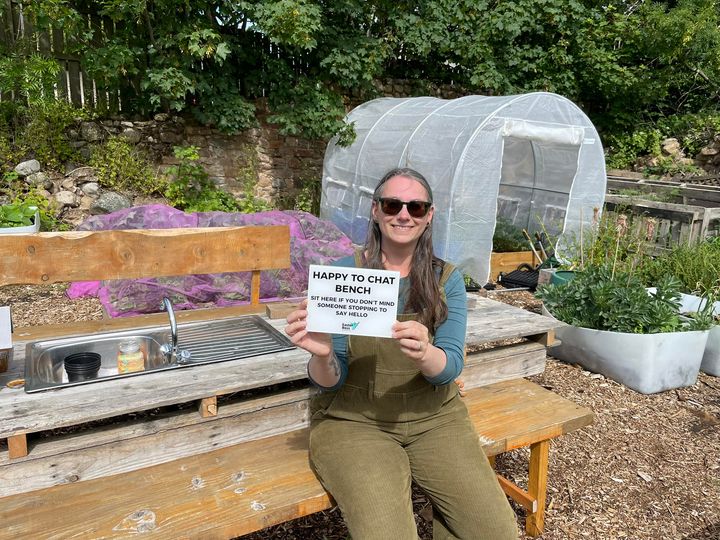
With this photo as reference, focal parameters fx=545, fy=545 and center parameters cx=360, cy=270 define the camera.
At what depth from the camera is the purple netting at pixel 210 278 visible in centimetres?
504

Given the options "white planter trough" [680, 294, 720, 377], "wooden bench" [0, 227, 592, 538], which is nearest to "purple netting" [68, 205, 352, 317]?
"wooden bench" [0, 227, 592, 538]

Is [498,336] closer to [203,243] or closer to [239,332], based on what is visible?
[239,332]

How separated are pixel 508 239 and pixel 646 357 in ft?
15.3

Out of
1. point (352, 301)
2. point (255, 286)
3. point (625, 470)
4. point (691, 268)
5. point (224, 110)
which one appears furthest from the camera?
point (224, 110)

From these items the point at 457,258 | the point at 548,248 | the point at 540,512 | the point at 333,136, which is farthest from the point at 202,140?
the point at 540,512

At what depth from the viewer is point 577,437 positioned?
3.56m

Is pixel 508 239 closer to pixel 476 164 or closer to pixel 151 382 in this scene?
pixel 476 164

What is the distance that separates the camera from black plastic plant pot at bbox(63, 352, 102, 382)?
2447mm

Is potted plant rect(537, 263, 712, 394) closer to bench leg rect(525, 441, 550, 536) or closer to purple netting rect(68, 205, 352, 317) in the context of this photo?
bench leg rect(525, 441, 550, 536)

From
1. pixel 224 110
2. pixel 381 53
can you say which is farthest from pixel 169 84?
pixel 381 53

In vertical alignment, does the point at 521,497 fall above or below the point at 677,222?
below

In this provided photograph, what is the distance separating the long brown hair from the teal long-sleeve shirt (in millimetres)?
33

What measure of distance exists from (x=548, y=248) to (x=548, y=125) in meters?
1.95

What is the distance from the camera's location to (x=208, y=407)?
2186 mm
